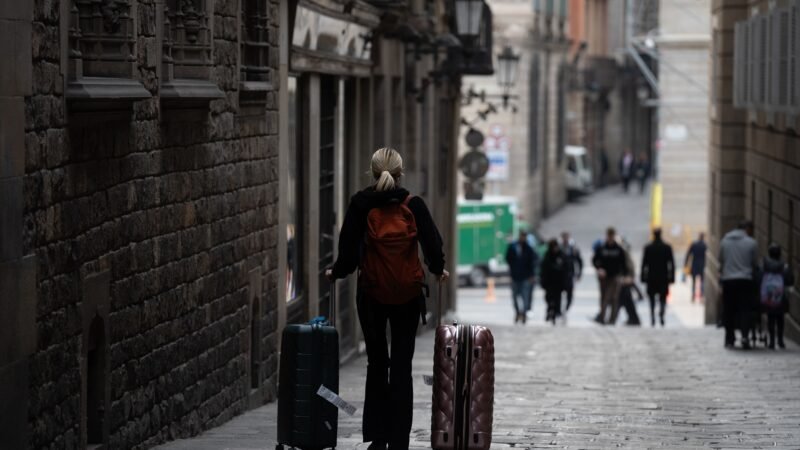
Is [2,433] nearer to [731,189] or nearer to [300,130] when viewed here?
[300,130]

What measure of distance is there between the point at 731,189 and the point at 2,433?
2373 cm

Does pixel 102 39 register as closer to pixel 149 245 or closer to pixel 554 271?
pixel 149 245

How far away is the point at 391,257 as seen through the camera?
950cm

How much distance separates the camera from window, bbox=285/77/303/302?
56.1 ft

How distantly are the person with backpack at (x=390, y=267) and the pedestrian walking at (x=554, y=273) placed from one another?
2109cm

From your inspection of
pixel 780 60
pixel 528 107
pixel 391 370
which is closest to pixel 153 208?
pixel 391 370

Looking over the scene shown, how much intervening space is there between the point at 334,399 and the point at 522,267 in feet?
75.3

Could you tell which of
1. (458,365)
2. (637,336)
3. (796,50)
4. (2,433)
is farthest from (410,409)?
(637,336)

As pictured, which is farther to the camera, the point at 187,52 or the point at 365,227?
the point at 187,52

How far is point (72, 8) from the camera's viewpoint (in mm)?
9188

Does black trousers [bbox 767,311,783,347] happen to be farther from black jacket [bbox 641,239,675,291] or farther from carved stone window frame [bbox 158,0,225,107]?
carved stone window frame [bbox 158,0,225,107]

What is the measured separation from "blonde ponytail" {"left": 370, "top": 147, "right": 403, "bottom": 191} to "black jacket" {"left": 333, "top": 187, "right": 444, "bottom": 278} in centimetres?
4

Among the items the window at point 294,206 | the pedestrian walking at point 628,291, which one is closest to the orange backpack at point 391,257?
the window at point 294,206

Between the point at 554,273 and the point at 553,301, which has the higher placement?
the point at 554,273
